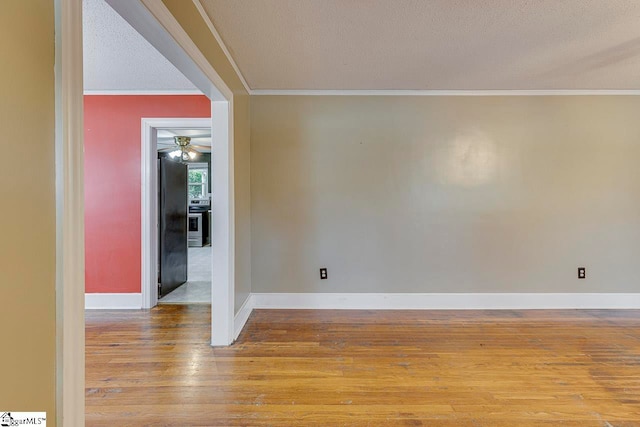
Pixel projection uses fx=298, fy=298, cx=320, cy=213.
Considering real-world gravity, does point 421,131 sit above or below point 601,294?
above

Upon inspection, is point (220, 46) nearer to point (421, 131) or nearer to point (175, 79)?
point (175, 79)

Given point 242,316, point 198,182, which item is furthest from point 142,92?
point 198,182

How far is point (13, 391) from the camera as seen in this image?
724 millimetres

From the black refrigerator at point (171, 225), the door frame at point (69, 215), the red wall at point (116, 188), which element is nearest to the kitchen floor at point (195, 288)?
the black refrigerator at point (171, 225)

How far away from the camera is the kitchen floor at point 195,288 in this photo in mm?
3498

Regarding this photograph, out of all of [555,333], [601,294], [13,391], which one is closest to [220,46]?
[13,391]

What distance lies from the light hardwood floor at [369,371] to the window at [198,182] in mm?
6011

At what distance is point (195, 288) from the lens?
3.98 metres

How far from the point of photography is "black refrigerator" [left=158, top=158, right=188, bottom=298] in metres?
3.52

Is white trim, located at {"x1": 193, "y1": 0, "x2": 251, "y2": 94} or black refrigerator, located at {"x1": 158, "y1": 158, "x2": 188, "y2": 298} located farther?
black refrigerator, located at {"x1": 158, "y1": 158, "x2": 188, "y2": 298}

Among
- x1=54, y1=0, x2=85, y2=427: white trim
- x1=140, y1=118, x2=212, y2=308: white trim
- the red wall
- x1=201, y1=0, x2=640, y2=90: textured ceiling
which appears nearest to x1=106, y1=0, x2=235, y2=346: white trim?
x1=201, y1=0, x2=640, y2=90: textured ceiling

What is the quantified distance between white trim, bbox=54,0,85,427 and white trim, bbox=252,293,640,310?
7.61ft

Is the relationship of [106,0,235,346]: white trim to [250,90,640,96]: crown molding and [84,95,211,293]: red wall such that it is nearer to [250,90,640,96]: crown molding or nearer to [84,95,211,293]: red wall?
[250,90,640,96]: crown molding

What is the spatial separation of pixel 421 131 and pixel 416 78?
0.56 meters
